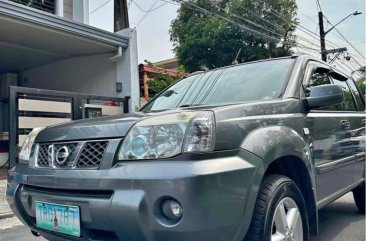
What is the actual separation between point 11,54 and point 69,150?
9.11 meters

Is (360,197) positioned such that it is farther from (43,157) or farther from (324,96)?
(43,157)

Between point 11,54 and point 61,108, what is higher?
point 11,54

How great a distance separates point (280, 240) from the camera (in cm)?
213

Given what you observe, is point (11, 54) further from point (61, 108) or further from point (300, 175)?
point (300, 175)

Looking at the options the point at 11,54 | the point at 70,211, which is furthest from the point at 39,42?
the point at 70,211

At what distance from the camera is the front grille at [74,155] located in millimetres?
1980

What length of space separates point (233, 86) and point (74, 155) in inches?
55.1

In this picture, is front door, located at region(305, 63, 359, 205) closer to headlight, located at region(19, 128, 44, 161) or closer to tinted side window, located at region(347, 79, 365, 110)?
tinted side window, located at region(347, 79, 365, 110)

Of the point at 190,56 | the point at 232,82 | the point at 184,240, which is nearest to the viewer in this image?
the point at 184,240

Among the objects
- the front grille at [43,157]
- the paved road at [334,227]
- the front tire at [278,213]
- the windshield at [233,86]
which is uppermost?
the windshield at [233,86]

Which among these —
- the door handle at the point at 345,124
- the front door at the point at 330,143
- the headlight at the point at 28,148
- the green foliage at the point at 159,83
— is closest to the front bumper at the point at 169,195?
the headlight at the point at 28,148

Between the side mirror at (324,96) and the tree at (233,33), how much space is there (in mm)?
15097

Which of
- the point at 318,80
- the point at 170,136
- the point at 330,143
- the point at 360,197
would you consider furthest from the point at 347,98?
the point at 170,136

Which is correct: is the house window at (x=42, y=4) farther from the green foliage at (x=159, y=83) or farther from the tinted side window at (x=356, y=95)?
the tinted side window at (x=356, y=95)
